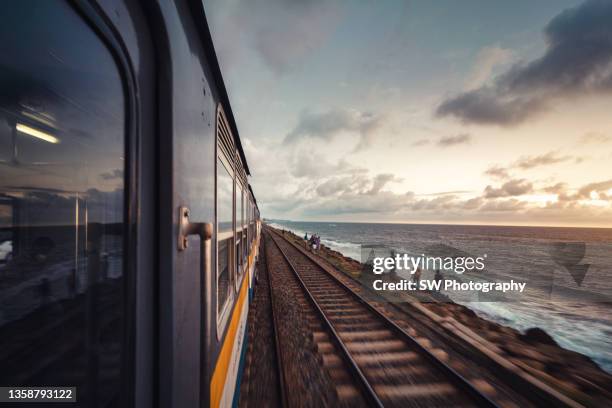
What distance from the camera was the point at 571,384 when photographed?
4656 mm

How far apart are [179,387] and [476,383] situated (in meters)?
4.98

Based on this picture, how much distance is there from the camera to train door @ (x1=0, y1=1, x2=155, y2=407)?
2.29 ft

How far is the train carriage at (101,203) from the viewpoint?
71cm

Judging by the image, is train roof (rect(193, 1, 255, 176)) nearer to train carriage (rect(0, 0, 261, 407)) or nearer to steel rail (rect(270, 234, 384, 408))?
train carriage (rect(0, 0, 261, 407))

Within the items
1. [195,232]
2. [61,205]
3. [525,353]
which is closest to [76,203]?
[61,205]

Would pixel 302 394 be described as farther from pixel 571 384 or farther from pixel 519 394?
pixel 571 384

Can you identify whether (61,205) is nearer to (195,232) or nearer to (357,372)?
(195,232)

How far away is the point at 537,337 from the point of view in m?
7.82

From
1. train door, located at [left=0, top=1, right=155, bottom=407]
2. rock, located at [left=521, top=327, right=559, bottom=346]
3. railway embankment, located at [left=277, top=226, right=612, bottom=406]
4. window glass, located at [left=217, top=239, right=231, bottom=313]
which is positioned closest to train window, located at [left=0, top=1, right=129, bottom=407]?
train door, located at [left=0, top=1, right=155, bottom=407]

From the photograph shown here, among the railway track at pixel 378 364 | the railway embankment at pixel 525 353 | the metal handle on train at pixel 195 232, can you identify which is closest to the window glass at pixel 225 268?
the metal handle on train at pixel 195 232

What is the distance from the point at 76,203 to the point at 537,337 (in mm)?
11562

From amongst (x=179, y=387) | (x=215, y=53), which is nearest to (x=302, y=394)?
(x=179, y=387)

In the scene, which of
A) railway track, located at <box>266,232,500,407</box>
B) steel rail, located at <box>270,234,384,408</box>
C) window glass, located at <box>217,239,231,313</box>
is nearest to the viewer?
window glass, located at <box>217,239,231,313</box>

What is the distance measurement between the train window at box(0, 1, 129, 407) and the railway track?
3.67 meters
